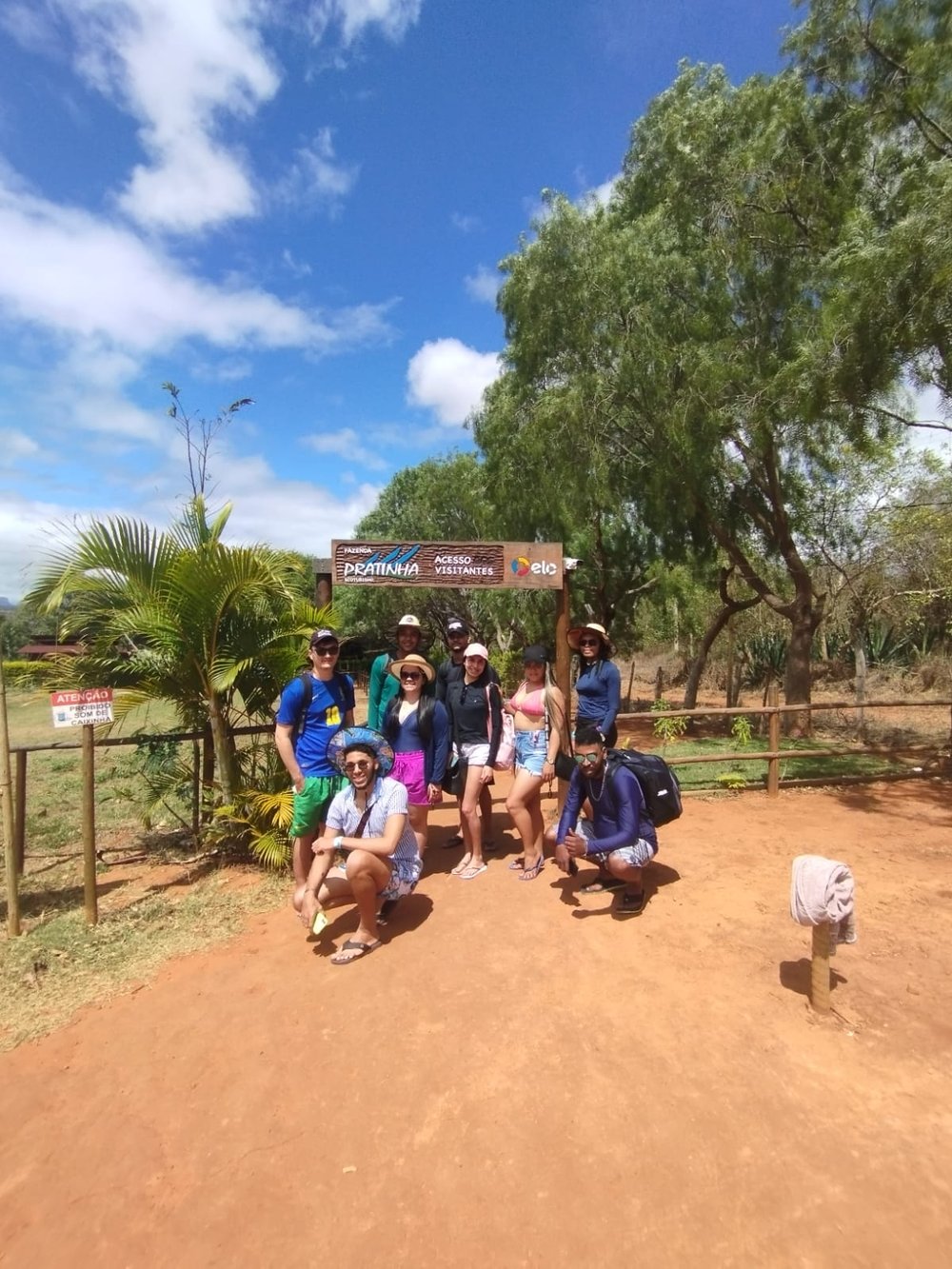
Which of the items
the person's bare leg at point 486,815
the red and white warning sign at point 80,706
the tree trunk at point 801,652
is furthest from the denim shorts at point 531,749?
the tree trunk at point 801,652

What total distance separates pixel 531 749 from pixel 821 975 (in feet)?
6.88

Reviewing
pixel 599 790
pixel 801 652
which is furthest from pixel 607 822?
pixel 801 652

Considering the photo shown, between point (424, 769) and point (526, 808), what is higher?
point (424, 769)

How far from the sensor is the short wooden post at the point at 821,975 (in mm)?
3107

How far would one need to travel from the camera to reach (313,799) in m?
4.20

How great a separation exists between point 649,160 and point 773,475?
5264mm

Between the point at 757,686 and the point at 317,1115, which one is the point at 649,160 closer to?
the point at 317,1115

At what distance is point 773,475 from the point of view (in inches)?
398

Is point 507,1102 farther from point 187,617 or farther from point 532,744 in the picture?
point 187,617

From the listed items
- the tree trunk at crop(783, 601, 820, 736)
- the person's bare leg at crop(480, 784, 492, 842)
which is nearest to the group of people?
the person's bare leg at crop(480, 784, 492, 842)

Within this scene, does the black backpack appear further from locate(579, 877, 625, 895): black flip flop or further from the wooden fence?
the wooden fence

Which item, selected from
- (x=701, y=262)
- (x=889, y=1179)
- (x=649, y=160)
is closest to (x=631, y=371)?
(x=701, y=262)

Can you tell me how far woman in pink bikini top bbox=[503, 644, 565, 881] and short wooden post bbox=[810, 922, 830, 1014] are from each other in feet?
6.23

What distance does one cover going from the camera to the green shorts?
4.21 metres
